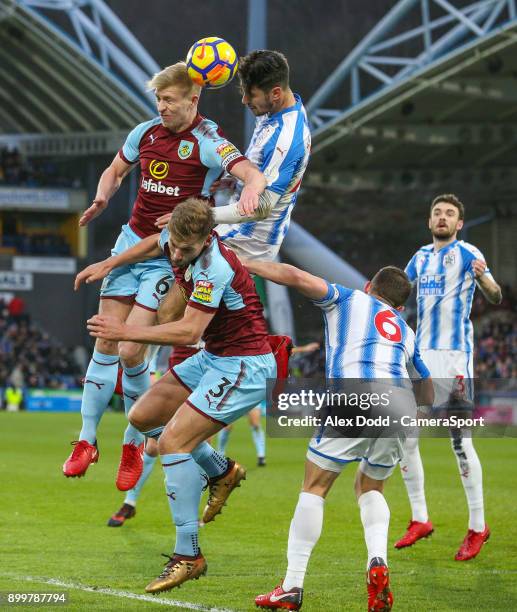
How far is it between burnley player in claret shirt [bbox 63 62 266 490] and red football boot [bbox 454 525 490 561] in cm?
258

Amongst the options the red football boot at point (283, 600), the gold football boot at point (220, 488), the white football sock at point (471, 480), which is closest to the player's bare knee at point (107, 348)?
the gold football boot at point (220, 488)

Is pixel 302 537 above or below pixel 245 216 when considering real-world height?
below

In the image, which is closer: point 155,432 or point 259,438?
point 155,432

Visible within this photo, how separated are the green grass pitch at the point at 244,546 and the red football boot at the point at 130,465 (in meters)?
0.61

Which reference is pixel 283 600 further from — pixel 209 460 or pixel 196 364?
pixel 196 364

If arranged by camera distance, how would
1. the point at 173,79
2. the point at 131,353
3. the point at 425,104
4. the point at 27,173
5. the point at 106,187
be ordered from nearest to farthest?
the point at 173,79 < the point at 106,187 < the point at 131,353 < the point at 425,104 < the point at 27,173

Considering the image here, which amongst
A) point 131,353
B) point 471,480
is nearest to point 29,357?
point 471,480

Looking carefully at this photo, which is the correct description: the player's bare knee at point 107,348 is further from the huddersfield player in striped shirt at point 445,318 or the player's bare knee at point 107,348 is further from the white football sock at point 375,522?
the huddersfield player in striped shirt at point 445,318

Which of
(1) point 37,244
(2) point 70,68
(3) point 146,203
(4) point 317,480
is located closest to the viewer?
(4) point 317,480

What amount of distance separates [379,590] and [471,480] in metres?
2.88

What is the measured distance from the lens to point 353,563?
8.45 metres

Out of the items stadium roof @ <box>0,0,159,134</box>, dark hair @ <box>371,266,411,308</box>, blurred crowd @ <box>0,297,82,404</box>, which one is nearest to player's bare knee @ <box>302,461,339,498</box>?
dark hair @ <box>371,266,411,308</box>

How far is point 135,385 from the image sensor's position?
8.09 metres

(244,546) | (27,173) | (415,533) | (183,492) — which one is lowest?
(244,546)
